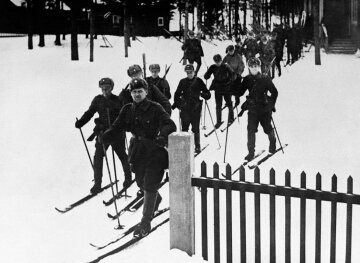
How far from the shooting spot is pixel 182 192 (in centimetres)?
632

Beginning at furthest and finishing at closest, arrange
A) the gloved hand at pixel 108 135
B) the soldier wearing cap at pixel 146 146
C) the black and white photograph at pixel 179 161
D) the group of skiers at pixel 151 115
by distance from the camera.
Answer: the gloved hand at pixel 108 135, the group of skiers at pixel 151 115, the soldier wearing cap at pixel 146 146, the black and white photograph at pixel 179 161

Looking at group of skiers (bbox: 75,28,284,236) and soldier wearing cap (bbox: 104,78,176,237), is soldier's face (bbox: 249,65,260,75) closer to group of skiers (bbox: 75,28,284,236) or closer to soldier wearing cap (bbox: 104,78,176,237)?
group of skiers (bbox: 75,28,284,236)

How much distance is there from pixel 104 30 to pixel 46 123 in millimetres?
24995

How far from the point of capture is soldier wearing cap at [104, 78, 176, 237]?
7.20m

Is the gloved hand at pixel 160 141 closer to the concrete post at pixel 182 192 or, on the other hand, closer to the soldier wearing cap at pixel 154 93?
the concrete post at pixel 182 192

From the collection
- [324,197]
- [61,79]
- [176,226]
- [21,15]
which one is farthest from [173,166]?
[21,15]

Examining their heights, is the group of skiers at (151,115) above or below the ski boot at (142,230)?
above

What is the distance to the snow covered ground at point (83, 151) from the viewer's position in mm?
7453

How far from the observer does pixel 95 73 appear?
64.5 ft

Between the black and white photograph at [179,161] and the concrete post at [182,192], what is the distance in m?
0.01

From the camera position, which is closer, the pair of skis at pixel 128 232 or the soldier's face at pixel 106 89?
the pair of skis at pixel 128 232

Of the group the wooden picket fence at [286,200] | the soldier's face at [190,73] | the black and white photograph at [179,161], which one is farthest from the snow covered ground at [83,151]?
the soldier's face at [190,73]

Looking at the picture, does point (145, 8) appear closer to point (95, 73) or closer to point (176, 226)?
point (95, 73)

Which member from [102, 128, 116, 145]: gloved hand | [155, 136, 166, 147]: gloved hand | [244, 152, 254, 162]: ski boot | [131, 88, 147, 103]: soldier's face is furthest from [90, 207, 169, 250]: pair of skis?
[244, 152, 254, 162]: ski boot
